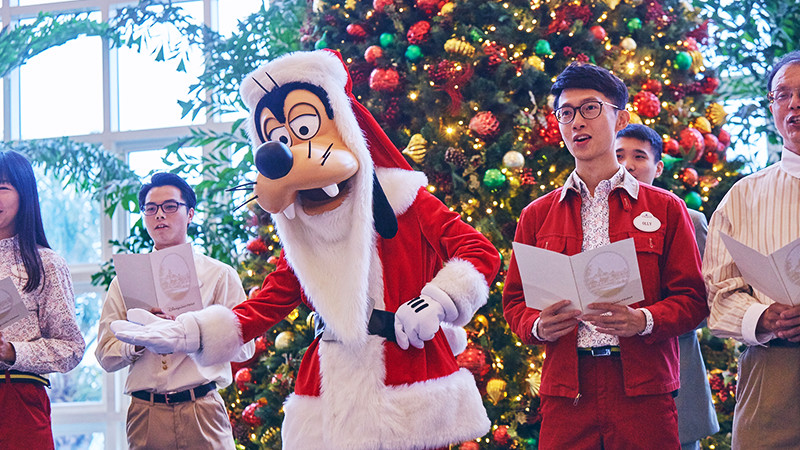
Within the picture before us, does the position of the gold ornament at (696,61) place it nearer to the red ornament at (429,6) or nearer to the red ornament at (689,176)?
→ the red ornament at (689,176)

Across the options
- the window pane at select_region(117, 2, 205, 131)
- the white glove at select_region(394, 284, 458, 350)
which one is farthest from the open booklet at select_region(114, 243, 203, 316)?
the window pane at select_region(117, 2, 205, 131)

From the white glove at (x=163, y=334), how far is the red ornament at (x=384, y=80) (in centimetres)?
207

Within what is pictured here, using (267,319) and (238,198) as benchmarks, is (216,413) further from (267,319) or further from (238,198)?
(238,198)

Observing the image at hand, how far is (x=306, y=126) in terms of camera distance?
7.52ft

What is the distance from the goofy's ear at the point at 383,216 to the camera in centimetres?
228

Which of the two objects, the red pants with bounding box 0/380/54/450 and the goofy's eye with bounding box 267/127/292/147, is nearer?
the goofy's eye with bounding box 267/127/292/147

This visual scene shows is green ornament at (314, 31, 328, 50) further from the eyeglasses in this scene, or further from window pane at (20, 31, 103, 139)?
the eyeglasses

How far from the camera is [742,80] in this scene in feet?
15.9

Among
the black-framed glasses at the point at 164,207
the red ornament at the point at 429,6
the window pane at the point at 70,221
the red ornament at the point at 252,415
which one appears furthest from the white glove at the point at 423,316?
the window pane at the point at 70,221

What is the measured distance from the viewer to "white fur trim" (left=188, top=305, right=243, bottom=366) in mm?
2279

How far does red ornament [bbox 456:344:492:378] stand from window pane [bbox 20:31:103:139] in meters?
3.70

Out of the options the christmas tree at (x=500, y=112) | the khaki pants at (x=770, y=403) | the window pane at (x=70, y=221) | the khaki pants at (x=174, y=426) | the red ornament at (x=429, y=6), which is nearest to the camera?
the khaki pants at (x=770, y=403)

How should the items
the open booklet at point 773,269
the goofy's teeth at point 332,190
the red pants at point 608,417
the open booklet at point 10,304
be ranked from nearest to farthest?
1. the open booklet at point 773,269
2. the red pants at point 608,417
3. the goofy's teeth at point 332,190
4. the open booklet at point 10,304

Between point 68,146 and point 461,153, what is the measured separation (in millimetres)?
2678
